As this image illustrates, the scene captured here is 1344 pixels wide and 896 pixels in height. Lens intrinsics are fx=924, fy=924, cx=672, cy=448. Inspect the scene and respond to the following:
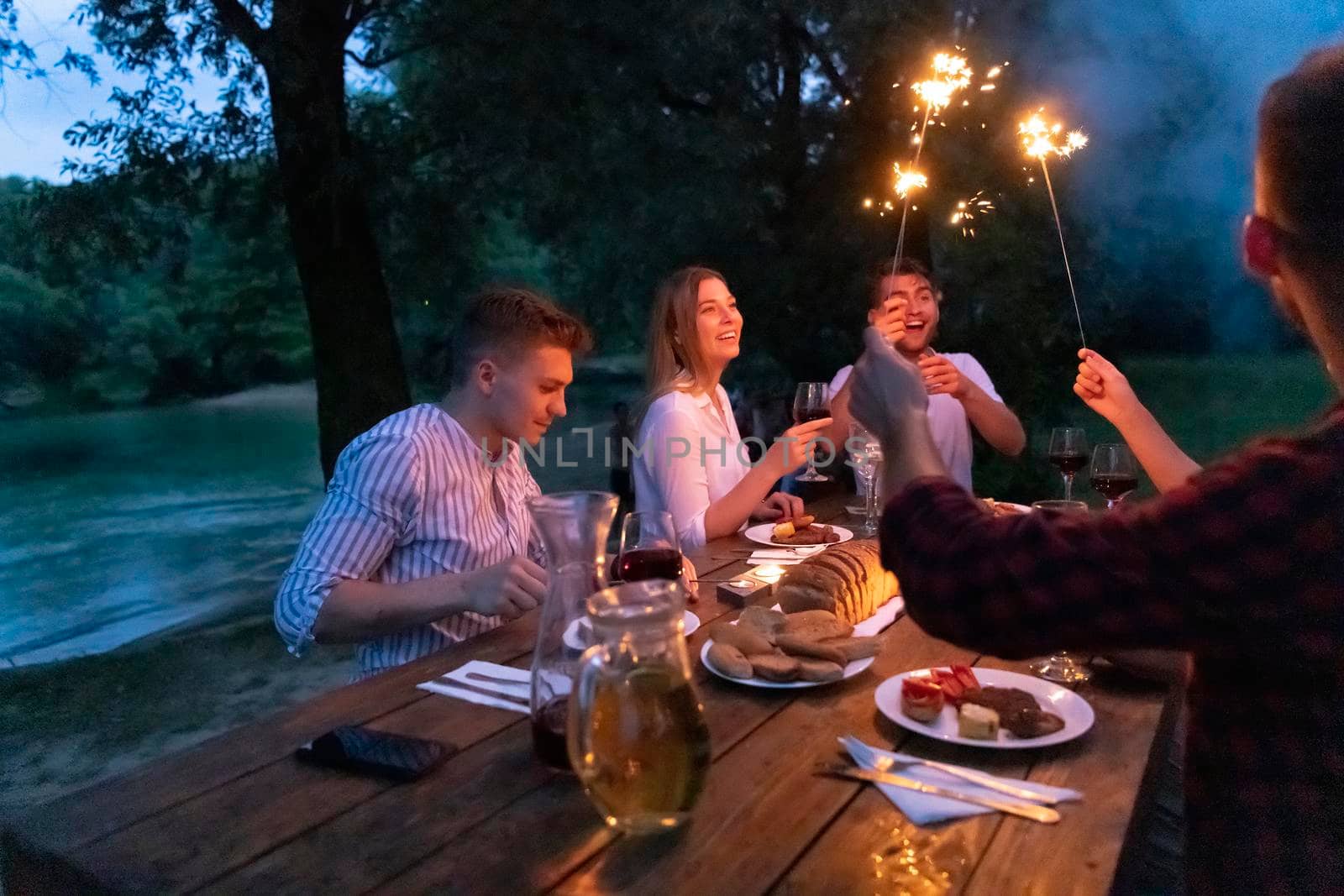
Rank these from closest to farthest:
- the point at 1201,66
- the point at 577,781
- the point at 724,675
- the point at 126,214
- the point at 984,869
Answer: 1. the point at 984,869
2. the point at 577,781
3. the point at 724,675
4. the point at 126,214
5. the point at 1201,66

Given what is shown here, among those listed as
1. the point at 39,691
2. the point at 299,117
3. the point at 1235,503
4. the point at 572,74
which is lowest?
the point at 39,691

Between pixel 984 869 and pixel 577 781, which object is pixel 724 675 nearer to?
pixel 577 781

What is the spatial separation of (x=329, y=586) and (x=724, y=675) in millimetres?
870

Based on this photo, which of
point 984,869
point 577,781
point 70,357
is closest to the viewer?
point 984,869

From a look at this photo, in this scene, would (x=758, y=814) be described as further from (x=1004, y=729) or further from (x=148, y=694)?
(x=148, y=694)

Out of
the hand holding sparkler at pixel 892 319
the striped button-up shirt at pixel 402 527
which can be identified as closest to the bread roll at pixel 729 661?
the striped button-up shirt at pixel 402 527

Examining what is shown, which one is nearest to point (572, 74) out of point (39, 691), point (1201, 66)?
point (1201, 66)

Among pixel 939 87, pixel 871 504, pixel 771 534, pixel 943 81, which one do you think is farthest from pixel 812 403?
pixel 943 81

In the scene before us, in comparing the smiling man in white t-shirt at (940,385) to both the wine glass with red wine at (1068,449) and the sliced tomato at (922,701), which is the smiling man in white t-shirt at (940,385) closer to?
the wine glass with red wine at (1068,449)

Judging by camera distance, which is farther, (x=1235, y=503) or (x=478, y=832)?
(x=478, y=832)

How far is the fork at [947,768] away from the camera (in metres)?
1.21

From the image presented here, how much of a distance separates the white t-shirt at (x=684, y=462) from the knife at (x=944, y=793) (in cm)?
159

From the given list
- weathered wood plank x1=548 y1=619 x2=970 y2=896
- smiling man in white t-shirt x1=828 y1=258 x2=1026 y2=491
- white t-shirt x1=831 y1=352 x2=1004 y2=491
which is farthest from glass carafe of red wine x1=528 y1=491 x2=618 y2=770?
white t-shirt x1=831 y1=352 x2=1004 y2=491

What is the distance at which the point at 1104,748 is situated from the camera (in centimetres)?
137
